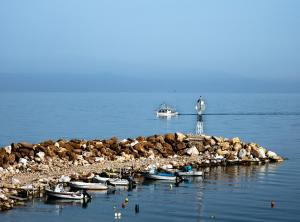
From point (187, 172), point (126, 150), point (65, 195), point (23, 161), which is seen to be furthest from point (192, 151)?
point (65, 195)

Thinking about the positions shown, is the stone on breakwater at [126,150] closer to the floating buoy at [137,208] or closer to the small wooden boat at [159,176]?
the small wooden boat at [159,176]

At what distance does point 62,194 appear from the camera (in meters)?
50.9

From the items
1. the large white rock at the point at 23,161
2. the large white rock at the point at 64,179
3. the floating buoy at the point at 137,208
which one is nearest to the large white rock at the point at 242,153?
the large white rock at the point at 64,179

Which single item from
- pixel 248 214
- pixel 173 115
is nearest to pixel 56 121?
pixel 173 115

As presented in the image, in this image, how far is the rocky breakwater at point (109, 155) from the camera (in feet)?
193

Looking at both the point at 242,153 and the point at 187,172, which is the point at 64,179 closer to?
the point at 187,172

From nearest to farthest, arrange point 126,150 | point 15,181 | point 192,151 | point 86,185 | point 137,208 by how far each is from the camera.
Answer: point 137,208 → point 15,181 → point 86,185 → point 126,150 → point 192,151

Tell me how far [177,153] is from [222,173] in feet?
32.9

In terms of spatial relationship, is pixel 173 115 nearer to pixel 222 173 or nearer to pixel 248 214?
pixel 222 173

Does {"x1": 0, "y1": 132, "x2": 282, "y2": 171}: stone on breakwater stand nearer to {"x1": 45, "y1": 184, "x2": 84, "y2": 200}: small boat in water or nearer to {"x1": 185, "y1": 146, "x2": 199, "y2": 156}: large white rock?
{"x1": 185, "y1": 146, "x2": 199, "y2": 156}: large white rock

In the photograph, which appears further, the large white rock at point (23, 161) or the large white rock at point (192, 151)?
the large white rock at point (192, 151)

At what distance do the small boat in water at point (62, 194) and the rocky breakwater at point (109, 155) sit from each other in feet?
7.52

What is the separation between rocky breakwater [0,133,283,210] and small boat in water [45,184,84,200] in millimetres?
2292

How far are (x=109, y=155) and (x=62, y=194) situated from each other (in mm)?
19429
